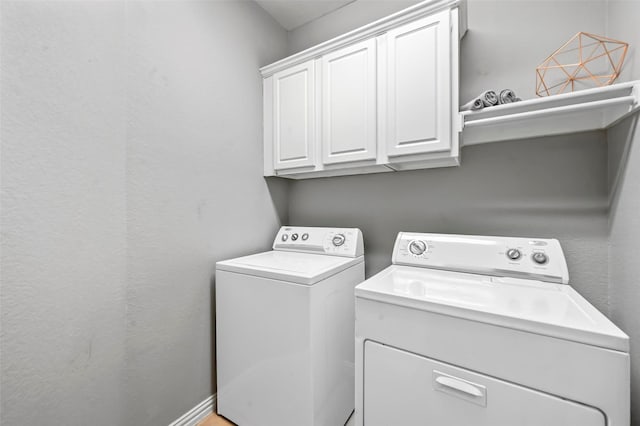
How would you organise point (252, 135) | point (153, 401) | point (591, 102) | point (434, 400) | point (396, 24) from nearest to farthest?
1. point (434, 400)
2. point (591, 102)
3. point (153, 401)
4. point (396, 24)
5. point (252, 135)

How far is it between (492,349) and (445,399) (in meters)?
0.25

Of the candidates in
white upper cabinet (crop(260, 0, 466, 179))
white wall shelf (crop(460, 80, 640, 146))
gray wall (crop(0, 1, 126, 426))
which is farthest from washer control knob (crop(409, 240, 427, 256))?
gray wall (crop(0, 1, 126, 426))

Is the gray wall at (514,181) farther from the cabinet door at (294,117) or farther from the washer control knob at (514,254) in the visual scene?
the cabinet door at (294,117)

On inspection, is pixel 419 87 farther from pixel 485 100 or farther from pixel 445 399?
pixel 445 399

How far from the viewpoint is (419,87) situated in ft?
4.40

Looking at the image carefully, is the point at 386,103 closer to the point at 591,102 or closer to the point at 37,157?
the point at 591,102

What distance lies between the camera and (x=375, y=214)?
→ 6.00 feet

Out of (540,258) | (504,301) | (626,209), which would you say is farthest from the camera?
(540,258)

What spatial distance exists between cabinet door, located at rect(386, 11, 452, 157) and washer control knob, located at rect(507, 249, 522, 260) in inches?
22.9

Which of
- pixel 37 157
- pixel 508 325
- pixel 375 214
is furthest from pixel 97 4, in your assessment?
pixel 508 325

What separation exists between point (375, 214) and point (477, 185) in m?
0.64

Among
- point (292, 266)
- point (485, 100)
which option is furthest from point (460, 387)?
point (485, 100)

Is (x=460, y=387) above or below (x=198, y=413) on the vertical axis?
above

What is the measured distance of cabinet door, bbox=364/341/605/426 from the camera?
0.74 meters
